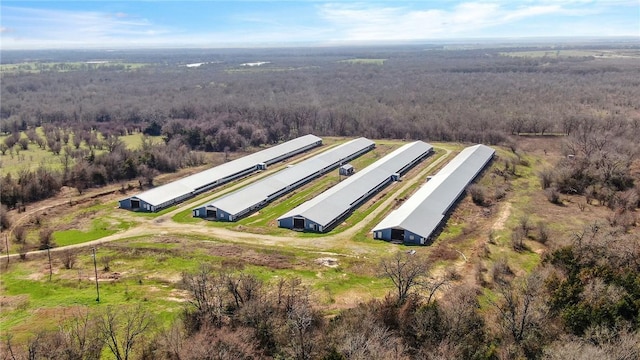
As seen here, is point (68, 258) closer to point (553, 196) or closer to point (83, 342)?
point (83, 342)

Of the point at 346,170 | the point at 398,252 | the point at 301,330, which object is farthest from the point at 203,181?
the point at 301,330

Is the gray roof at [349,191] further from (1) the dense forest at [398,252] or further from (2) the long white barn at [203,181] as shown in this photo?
(2) the long white barn at [203,181]

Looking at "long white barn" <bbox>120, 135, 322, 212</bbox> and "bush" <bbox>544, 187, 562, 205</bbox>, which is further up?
"long white barn" <bbox>120, 135, 322, 212</bbox>

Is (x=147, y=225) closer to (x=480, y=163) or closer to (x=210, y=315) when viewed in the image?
(x=210, y=315)

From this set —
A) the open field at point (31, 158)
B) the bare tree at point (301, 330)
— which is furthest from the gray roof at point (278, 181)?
the open field at point (31, 158)

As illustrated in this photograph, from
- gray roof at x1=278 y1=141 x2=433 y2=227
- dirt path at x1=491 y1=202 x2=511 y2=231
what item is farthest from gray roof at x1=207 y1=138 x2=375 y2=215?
dirt path at x1=491 y1=202 x2=511 y2=231

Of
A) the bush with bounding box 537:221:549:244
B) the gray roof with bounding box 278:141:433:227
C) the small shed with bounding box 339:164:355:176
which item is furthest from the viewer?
the small shed with bounding box 339:164:355:176

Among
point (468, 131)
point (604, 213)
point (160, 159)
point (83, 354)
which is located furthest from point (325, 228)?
point (468, 131)

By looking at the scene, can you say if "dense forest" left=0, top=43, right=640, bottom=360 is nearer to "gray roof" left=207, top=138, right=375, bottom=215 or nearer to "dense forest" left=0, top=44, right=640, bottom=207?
"dense forest" left=0, top=44, right=640, bottom=207
